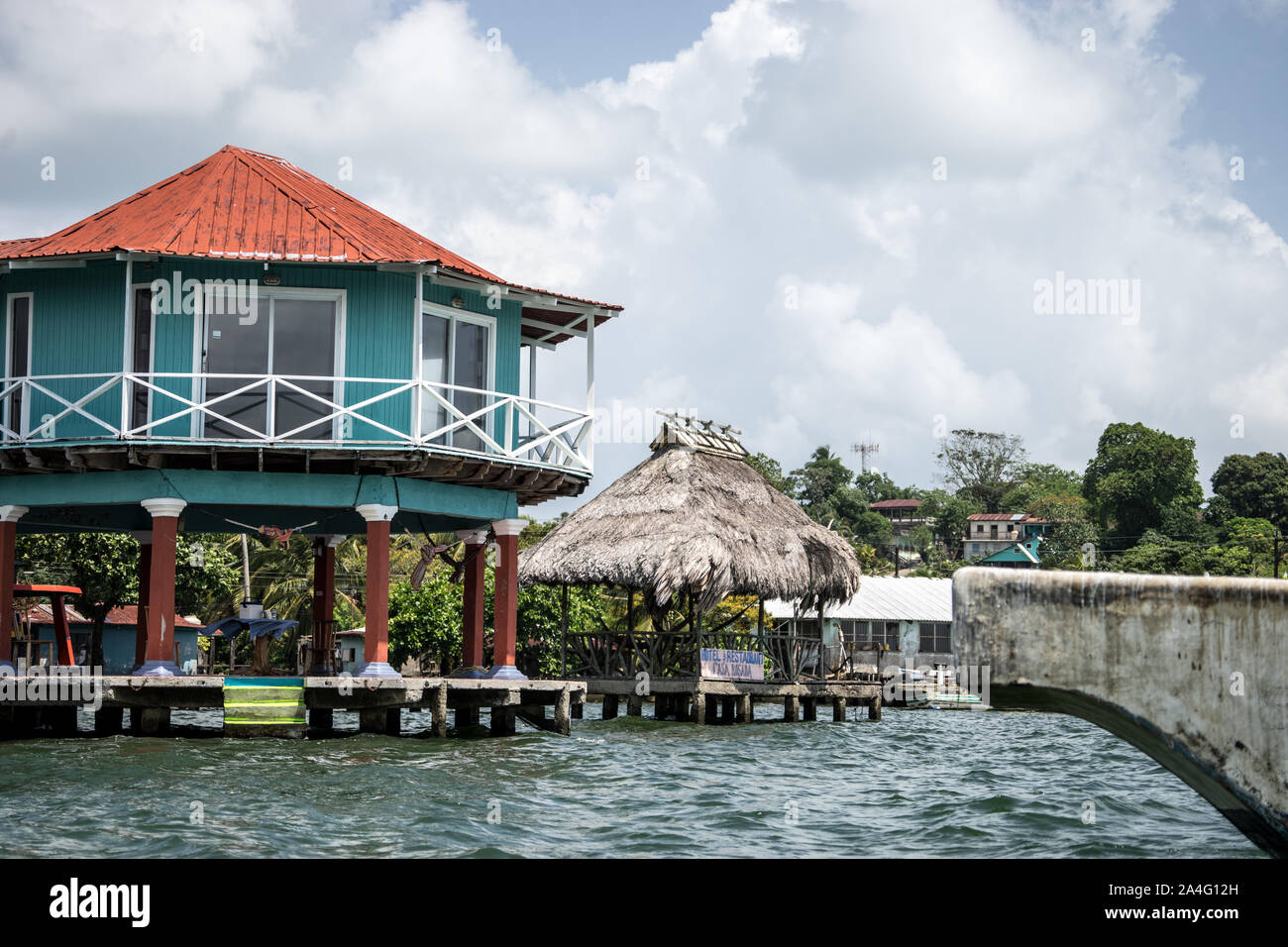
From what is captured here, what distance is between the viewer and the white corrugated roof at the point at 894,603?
50.2m

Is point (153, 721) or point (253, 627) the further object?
point (253, 627)

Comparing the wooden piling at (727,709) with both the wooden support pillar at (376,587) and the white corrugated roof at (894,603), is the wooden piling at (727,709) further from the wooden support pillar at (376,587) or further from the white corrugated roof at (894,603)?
the white corrugated roof at (894,603)

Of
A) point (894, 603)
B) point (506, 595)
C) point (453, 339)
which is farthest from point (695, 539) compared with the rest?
point (894, 603)

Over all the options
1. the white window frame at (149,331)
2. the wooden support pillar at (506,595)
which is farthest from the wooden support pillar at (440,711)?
the white window frame at (149,331)

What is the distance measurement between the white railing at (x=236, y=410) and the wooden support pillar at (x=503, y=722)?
397cm

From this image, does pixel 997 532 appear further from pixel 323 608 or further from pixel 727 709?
pixel 323 608

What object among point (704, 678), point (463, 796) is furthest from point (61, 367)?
point (704, 678)

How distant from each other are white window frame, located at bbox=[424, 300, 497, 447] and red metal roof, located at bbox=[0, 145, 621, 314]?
701 mm

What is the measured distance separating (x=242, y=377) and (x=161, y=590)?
10.4 ft

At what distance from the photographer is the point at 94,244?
2006cm

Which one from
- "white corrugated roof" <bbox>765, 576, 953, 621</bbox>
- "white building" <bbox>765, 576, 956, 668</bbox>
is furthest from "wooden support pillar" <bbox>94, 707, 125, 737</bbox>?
"white building" <bbox>765, 576, 956, 668</bbox>

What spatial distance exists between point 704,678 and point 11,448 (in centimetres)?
1445

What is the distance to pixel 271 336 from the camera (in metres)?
20.0
